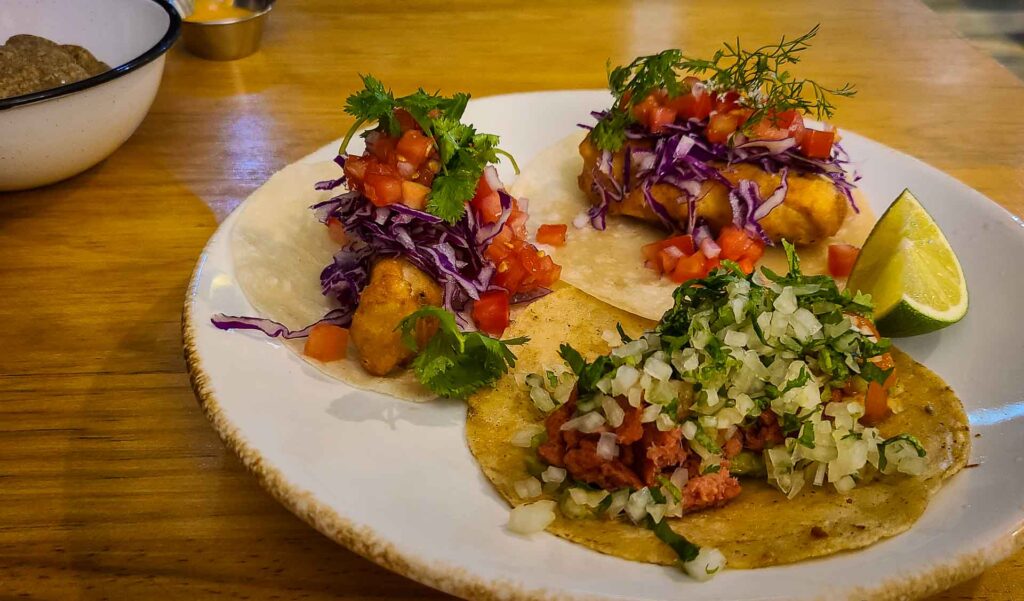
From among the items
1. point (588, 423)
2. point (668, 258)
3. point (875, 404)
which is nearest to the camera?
point (588, 423)

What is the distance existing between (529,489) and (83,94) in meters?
2.54

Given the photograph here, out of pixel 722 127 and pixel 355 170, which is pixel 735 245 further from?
pixel 355 170

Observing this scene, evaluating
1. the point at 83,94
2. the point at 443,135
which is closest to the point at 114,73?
the point at 83,94

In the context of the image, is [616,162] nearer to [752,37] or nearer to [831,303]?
[831,303]

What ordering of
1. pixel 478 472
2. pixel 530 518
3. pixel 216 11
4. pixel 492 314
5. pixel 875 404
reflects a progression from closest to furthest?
pixel 530 518
pixel 478 472
pixel 875 404
pixel 492 314
pixel 216 11

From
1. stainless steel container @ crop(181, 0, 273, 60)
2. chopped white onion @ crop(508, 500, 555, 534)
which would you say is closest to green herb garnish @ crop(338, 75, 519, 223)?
chopped white onion @ crop(508, 500, 555, 534)

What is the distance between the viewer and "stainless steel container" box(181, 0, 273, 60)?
15.9ft

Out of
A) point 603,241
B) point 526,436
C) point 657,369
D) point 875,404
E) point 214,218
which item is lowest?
point 214,218

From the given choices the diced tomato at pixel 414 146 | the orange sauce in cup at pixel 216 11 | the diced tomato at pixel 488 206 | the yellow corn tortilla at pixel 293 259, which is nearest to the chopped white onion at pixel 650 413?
the yellow corn tortilla at pixel 293 259

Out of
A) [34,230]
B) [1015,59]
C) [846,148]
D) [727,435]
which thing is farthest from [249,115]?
[1015,59]

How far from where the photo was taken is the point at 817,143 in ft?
10.1

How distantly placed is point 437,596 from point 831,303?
4.31 feet

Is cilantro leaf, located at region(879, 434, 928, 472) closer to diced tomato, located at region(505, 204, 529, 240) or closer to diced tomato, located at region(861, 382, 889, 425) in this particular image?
diced tomato, located at region(861, 382, 889, 425)

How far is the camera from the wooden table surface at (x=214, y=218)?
6.62 feet
